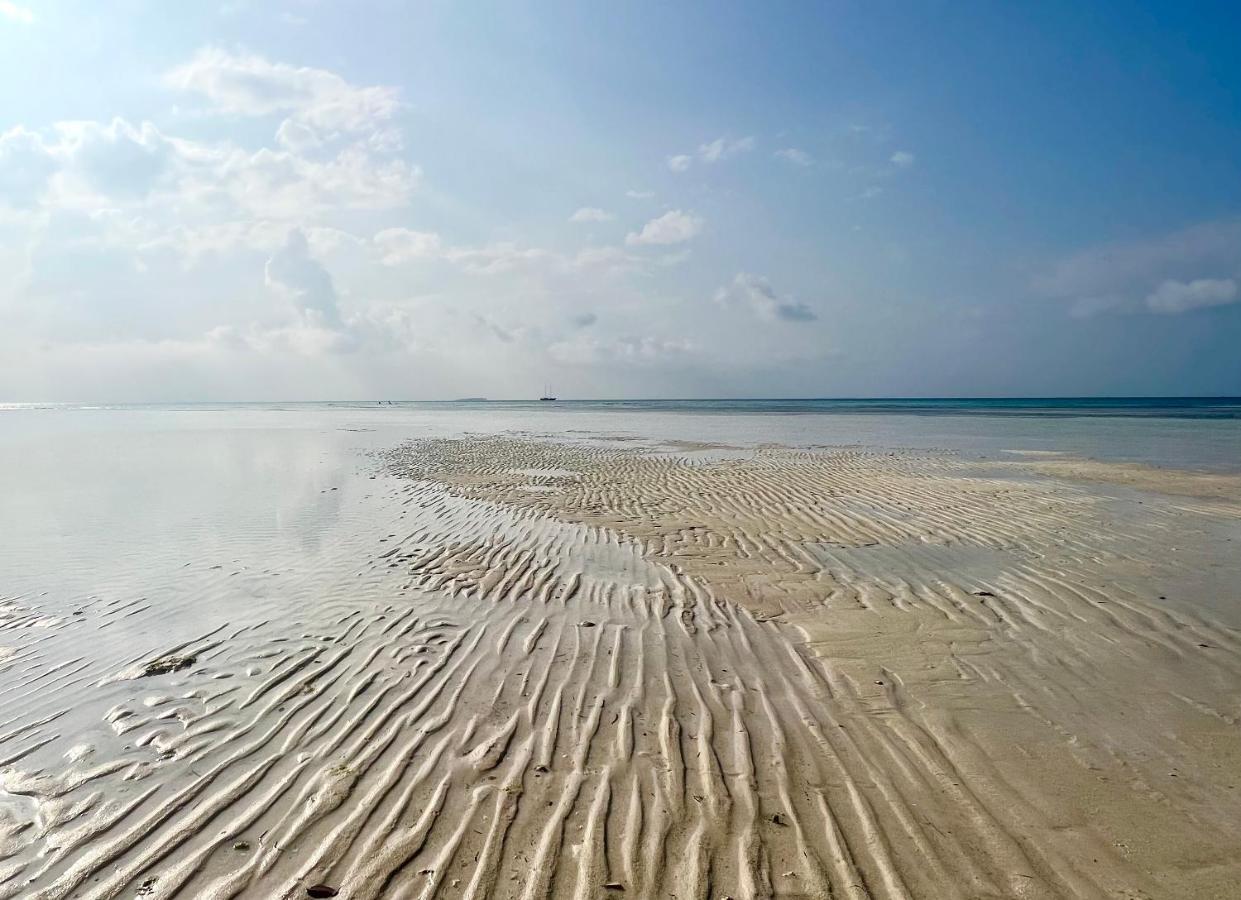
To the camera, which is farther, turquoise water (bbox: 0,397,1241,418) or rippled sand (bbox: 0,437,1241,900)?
turquoise water (bbox: 0,397,1241,418)

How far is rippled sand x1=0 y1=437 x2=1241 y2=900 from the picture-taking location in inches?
134

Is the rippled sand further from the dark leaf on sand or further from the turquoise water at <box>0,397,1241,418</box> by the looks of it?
the turquoise water at <box>0,397,1241,418</box>

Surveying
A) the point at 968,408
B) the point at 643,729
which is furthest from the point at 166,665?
the point at 968,408

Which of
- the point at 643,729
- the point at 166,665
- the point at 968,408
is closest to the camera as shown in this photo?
the point at 643,729

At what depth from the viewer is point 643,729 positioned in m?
4.81

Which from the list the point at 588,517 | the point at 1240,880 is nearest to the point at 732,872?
the point at 1240,880

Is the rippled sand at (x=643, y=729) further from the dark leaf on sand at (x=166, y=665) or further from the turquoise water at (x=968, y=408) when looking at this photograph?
the turquoise water at (x=968, y=408)

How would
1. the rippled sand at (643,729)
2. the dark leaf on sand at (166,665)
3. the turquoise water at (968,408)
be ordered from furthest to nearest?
the turquoise water at (968,408) < the dark leaf on sand at (166,665) < the rippled sand at (643,729)

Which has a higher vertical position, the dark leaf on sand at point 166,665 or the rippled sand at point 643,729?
the rippled sand at point 643,729

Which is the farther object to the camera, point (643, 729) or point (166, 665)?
point (166, 665)

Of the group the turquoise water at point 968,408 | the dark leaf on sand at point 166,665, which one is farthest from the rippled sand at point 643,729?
the turquoise water at point 968,408

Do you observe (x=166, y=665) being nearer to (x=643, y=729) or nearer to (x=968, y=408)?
(x=643, y=729)

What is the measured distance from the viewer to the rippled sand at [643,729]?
134 inches

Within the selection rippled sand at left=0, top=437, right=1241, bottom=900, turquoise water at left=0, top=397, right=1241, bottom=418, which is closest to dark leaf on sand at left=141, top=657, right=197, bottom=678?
rippled sand at left=0, top=437, right=1241, bottom=900
